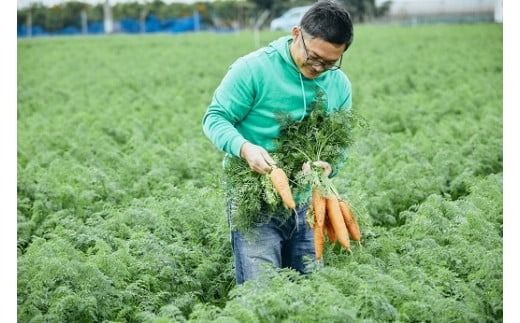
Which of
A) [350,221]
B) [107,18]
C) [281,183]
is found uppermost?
[107,18]

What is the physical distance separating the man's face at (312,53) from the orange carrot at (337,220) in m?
0.88

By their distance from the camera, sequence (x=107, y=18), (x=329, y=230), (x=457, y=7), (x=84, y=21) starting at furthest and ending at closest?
(x=107, y=18) → (x=84, y=21) → (x=457, y=7) → (x=329, y=230)

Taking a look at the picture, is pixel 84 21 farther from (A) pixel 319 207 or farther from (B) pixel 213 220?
(A) pixel 319 207

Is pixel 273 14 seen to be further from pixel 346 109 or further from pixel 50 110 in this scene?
pixel 346 109

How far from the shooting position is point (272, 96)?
562 cm

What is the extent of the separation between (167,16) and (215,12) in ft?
16.2

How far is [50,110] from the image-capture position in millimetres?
17188

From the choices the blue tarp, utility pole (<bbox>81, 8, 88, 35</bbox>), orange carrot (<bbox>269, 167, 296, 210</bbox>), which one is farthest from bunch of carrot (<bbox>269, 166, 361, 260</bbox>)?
the blue tarp

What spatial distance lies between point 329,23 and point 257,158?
3.18 ft

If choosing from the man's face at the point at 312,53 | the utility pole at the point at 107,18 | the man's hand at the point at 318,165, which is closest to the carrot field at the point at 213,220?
the man's hand at the point at 318,165

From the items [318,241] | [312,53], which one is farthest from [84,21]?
[312,53]

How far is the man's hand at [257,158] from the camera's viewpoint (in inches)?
209

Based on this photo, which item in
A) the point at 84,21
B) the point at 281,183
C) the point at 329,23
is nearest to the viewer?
the point at 329,23

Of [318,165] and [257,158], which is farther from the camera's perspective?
[318,165]
